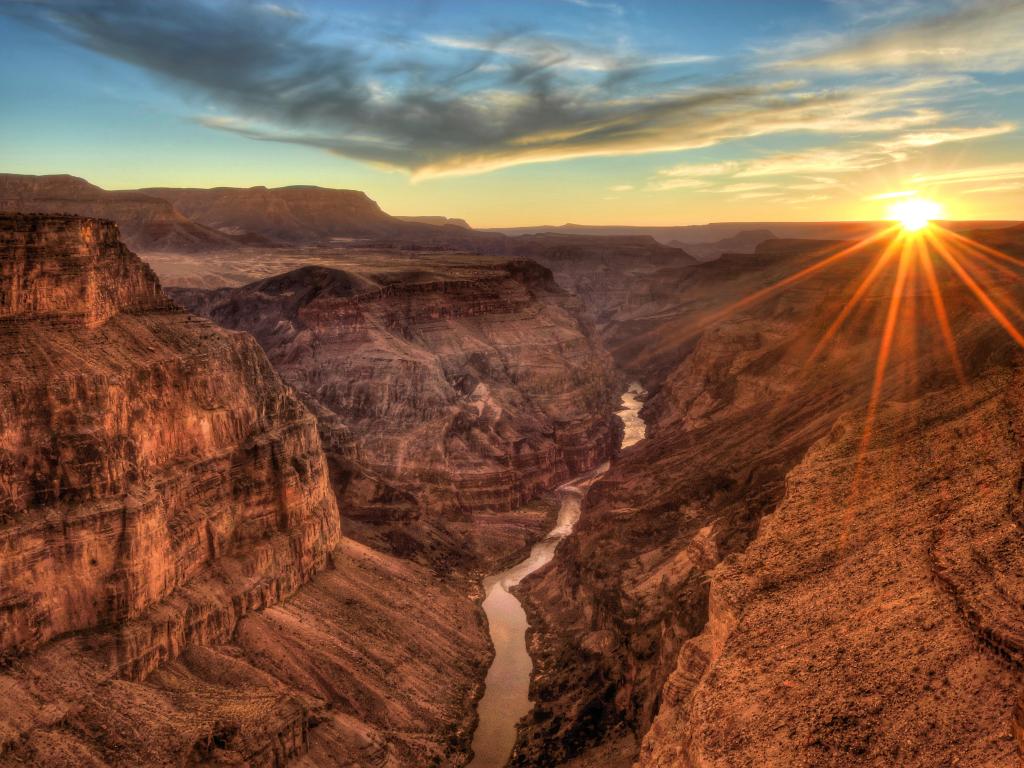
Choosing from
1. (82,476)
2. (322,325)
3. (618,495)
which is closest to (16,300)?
(82,476)

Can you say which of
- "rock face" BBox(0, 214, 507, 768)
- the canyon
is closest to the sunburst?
the canyon

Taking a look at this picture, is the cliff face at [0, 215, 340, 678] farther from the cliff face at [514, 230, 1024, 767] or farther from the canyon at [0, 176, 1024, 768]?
the cliff face at [514, 230, 1024, 767]

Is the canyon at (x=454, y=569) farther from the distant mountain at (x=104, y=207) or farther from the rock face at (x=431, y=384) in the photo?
the distant mountain at (x=104, y=207)

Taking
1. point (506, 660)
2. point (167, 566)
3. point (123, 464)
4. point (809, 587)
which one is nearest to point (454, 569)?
point (506, 660)

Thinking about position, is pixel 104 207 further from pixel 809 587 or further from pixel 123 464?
pixel 809 587

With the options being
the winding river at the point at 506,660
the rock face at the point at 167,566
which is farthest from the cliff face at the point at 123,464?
the winding river at the point at 506,660
